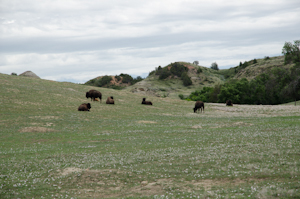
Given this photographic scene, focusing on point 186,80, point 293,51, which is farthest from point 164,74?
point 293,51

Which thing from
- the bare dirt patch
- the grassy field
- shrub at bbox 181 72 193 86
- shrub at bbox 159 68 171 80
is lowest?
the grassy field

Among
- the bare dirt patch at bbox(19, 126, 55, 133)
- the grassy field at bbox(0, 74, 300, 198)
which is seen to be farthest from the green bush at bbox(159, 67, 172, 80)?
the bare dirt patch at bbox(19, 126, 55, 133)

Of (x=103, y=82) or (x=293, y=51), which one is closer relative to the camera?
(x=293, y=51)

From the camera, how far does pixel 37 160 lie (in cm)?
1745

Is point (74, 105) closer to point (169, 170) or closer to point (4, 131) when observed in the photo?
point (4, 131)

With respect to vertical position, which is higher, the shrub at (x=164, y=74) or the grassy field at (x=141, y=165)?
the shrub at (x=164, y=74)

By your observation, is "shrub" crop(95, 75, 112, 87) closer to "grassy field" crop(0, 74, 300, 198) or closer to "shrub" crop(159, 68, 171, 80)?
"shrub" crop(159, 68, 171, 80)

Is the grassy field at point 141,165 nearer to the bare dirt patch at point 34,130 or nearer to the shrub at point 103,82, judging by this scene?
the bare dirt patch at point 34,130

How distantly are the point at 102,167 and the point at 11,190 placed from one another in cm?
478

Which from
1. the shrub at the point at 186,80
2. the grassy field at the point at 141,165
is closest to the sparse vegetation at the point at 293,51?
the grassy field at the point at 141,165

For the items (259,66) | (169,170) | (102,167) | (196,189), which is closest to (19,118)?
(102,167)

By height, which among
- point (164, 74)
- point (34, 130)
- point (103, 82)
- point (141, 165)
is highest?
point (164, 74)

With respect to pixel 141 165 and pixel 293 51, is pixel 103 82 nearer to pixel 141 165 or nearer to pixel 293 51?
pixel 293 51

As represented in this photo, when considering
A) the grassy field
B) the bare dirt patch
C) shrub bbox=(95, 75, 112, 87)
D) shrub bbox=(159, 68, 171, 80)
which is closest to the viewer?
the grassy field
